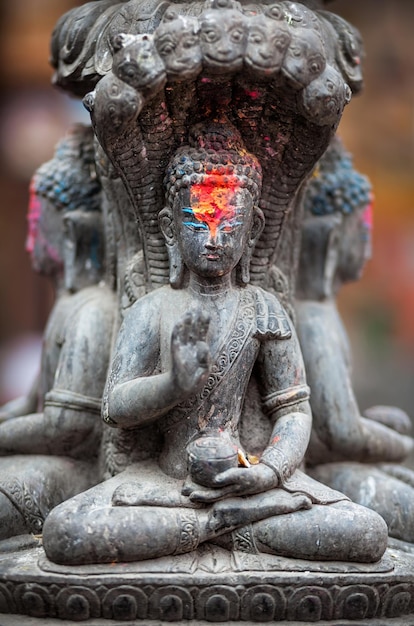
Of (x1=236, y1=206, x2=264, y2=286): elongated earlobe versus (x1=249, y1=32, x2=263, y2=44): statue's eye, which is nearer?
(x1=249, y1=32, x2=263, y2=44): statue's eye

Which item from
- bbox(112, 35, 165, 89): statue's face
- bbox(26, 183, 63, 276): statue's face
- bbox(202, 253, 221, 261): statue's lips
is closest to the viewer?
bbox(112, 35, 165, 89): statue's face

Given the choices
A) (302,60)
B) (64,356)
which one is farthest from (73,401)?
(302,60)

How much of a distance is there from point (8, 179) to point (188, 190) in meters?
5.94

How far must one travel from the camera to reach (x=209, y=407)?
3.19 meters

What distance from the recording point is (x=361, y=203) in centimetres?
401

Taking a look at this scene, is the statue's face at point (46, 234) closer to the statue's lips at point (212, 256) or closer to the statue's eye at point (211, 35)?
the statue's lips at point (212, 256)

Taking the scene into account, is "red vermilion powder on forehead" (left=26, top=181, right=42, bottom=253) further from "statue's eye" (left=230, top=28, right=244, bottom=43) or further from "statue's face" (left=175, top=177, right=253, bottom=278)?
"statue's eye" (left=230, top=28, right=244, bottom=43)

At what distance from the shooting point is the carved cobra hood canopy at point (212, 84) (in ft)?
9.76

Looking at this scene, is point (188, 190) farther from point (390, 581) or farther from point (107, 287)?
point (390, 581)

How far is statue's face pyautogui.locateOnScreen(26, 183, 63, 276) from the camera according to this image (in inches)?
157

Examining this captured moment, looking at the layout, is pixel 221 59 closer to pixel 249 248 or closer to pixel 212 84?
pixel 212 84

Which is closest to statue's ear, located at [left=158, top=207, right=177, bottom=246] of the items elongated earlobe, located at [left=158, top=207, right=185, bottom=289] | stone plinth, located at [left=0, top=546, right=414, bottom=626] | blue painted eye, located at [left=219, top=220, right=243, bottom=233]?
elongated earlobe, located at [left=158, top=207, right=185, bottom=289]

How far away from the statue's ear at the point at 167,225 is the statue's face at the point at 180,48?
51 centimetres

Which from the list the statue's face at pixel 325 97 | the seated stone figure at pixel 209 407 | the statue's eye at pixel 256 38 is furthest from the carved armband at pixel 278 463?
the statue's eye at pixel 256 38
